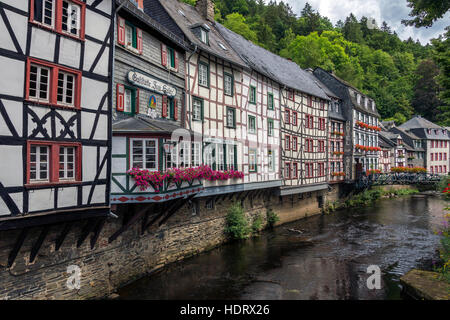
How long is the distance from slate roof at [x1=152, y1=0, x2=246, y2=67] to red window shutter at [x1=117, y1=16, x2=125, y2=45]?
3.95 meters

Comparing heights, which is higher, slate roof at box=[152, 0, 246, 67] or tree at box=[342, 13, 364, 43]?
tree at box=[342, 13, 364, 43]

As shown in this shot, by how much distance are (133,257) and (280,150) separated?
1401 centimetres

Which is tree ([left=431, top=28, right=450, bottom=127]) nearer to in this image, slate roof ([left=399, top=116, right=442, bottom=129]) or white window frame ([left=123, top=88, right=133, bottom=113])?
white window frame ([left=123, top=88, right=133, bottom=113])

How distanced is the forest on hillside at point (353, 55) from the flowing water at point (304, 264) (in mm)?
32272

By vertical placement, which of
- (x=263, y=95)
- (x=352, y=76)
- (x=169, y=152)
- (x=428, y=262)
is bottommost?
(x=428, y=262)

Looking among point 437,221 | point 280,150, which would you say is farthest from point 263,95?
point 437,221

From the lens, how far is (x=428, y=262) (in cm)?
1609

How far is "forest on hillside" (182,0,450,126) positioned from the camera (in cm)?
5169

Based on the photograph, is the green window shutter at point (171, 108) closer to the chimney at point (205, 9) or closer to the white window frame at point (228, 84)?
the white window frame at point (228, 84)

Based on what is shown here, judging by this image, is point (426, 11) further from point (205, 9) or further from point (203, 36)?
point (205, 9)

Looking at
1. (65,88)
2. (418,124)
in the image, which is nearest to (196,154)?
(65,88)

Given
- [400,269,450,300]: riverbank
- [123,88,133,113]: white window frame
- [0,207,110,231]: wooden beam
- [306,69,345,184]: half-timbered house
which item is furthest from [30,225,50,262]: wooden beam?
[306,69,345,184]: half-timbered house

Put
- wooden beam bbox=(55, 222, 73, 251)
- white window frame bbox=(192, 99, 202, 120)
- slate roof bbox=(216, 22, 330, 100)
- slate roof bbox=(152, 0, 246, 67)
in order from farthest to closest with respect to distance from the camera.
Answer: slate roof bbox=(216, 22, 330, 100) → slate roof bbox=(152, 0, 246, 67) → white window frame bbox=(192, 99, 202, 120) → wooden beam bbox=(55, 222, 73, 251)
